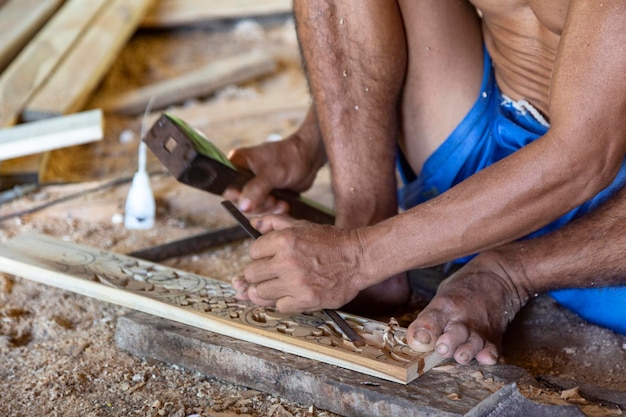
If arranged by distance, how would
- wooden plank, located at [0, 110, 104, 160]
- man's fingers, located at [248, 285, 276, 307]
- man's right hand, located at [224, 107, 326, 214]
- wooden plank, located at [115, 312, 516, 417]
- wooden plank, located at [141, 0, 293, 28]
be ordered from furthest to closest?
1. wooden plank, located at [141, 0, 293, 28]
2. wooden plank, located at [0, 110, 104, 160]
3. man's right hand, located at [224, 107, 326, 214]
4. man's fingers, located at [248, 285, 276, 307]
5. wooden plank, located at [115, 312, 516, 417]

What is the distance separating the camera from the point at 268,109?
3.89 m

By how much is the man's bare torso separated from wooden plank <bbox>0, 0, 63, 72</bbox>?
242cm

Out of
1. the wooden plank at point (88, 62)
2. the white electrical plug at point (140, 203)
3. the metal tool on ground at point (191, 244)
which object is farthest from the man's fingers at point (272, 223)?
the wooden plank at point (88, 62)

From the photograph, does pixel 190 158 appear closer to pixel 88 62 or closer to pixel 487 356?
pixel 487 356

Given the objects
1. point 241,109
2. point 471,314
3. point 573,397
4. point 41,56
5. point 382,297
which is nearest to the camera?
point 573,397

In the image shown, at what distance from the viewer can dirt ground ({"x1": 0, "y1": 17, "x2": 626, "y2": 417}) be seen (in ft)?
5.95

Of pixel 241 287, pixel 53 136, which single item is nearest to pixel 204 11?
pixel 53 136

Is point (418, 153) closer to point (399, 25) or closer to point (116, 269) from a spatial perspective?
point (399, 25)

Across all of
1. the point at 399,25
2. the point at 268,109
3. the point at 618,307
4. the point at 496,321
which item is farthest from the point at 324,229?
the point at 268,109

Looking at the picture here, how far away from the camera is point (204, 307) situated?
6.48 ft

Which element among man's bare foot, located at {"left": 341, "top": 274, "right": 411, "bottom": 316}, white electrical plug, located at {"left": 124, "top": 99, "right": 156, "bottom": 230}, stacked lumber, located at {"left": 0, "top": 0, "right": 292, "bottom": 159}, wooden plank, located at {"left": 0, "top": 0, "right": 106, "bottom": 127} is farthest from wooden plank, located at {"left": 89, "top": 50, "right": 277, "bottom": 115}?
man's bare foot, located at {"left": 341, "top": 274, "right": 411, "bottom": 316}

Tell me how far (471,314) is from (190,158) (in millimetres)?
812

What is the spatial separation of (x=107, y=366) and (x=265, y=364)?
406 millimetres

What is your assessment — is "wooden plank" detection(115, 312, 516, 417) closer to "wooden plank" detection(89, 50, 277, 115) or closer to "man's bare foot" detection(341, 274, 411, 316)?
"man's bare foot" detection(341, 274, 411, 316)
